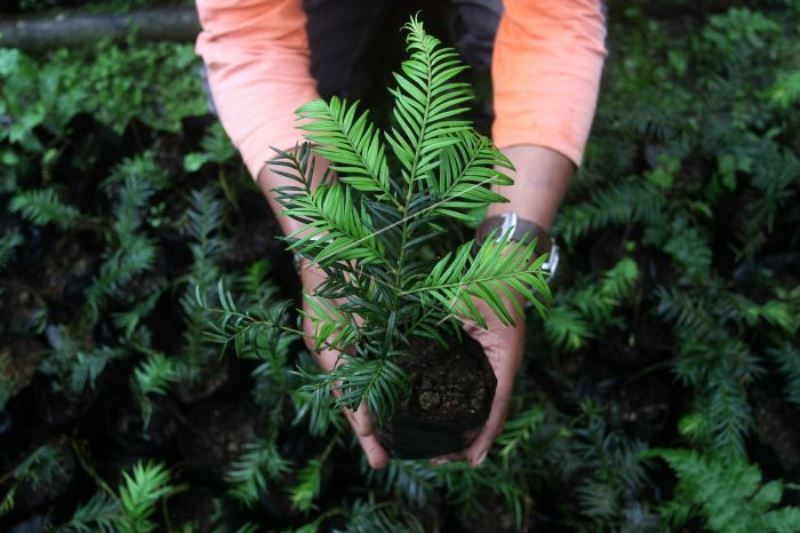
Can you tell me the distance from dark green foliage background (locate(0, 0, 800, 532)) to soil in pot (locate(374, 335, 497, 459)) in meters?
0.59

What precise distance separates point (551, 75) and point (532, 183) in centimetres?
30

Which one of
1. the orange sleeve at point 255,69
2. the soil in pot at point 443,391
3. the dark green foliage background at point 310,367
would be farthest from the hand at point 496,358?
the orange sleeve at point 255,69

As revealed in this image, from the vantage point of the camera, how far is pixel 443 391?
141 cm

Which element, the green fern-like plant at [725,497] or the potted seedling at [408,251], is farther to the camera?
the green fern-like plant at [725,497]

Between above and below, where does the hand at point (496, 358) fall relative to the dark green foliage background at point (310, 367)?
above

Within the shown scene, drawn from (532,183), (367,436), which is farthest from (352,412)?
(532,183)

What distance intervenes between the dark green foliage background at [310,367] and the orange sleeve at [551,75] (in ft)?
2.61

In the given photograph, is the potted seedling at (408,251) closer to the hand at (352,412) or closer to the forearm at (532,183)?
the hand at (352,412)

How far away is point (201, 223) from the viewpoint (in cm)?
246

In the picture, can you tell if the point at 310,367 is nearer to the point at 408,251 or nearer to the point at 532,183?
the point at 532,183

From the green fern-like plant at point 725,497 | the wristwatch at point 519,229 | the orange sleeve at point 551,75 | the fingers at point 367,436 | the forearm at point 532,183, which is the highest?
the orange sleeve at point 551,75

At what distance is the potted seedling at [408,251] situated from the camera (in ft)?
3.54

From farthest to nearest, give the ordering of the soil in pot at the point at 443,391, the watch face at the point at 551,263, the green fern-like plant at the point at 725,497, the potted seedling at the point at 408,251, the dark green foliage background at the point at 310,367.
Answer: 1. the dark green foliage background at the point at 310,367
2. the green fern-like plant at the point at 725,497
3. the watch face at the point at 551,263
4. the soil in pot at the point at 443,391
5. the potted seedling at the point at 408,251

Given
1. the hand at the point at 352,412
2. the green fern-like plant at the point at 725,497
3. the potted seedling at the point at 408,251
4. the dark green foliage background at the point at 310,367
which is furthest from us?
the dark green foliage background at the point at 310,367
